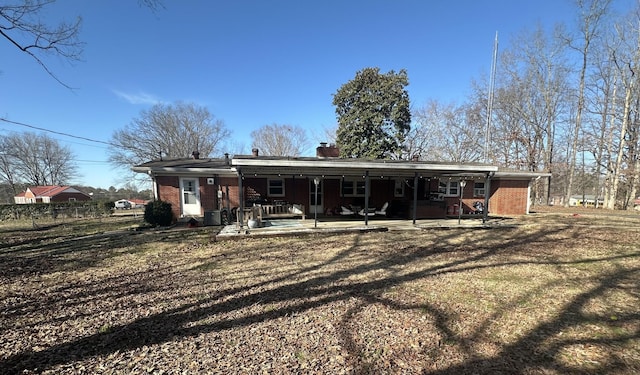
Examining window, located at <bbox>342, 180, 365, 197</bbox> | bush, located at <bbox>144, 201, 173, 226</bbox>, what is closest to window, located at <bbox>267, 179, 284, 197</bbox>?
window, located at <bbox>342, 180, 365, 197</bbox>

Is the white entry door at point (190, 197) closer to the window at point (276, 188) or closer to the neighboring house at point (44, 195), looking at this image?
the window at point (276, 188)

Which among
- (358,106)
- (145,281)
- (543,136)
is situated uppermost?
(358,106)

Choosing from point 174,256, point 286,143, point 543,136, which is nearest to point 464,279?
point 174,256

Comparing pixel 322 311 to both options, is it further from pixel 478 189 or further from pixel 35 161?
pixel 35 161

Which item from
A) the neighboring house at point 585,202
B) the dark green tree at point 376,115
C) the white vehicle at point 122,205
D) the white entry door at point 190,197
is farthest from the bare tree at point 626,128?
the white vehicle at point 122,205

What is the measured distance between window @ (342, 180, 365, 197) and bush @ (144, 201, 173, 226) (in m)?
8.71

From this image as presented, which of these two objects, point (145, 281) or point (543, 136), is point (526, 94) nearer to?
point (543, 136)

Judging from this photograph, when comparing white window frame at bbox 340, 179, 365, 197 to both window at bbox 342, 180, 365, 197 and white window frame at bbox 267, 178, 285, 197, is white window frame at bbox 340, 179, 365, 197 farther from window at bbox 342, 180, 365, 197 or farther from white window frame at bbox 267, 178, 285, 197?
white window frame at bbox 267, 178, 285, 197

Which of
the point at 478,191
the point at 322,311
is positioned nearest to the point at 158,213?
the point at 322,311

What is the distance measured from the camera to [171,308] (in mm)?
→ 3949

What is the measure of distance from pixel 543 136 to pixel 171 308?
110 ft

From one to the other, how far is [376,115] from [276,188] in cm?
1638

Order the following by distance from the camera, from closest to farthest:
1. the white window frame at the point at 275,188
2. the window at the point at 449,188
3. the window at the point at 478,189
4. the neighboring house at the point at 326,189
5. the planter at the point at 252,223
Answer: the planter at the point at 252,223 → the neighboring house at the point at 326,189 → the white window frame at the point at 275,188 → the window at the point at 449,188 → the window at the point at 478,189

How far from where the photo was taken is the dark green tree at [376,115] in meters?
25.8
